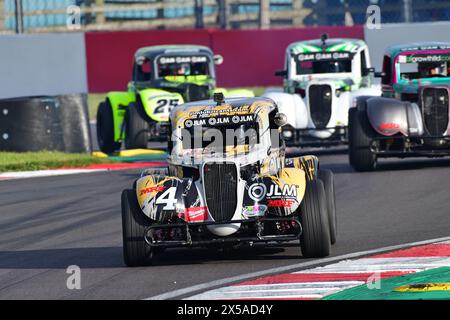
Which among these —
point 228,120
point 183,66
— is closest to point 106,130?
point 183,66

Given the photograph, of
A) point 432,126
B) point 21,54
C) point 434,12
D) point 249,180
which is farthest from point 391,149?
point 21,54

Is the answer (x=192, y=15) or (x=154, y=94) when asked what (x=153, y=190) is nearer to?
(x=154, y=94)

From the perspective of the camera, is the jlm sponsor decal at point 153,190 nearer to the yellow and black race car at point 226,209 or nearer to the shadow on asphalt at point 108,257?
the yellow and black race car at point 226,209

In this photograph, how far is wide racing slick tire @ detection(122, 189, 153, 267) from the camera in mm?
9586

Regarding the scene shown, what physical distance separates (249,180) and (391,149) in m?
6.83

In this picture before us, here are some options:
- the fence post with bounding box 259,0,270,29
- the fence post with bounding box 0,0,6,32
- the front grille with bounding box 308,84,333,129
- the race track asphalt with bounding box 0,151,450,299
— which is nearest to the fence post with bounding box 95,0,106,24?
the fence post with bounding box 0,0,6,32

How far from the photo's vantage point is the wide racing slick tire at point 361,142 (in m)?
16.3

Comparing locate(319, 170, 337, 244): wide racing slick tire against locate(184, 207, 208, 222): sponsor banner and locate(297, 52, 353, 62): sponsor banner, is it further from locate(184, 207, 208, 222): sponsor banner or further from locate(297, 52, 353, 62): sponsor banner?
locate(297, 52, 353, 62): sponsor banner

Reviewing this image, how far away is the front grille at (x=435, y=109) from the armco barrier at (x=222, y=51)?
1236 centimetres

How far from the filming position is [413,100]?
669 inches

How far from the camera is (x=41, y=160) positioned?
752 inches

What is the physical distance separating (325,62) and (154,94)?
2.75m
